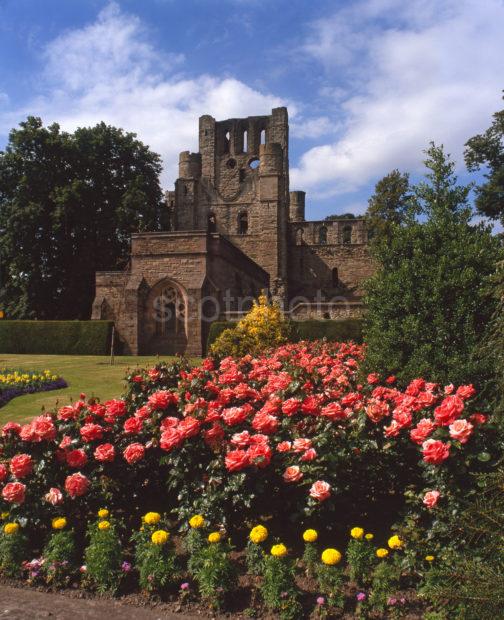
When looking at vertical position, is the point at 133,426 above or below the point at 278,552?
above

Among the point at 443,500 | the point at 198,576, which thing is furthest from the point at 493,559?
the point at 198,576

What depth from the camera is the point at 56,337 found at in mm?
25766

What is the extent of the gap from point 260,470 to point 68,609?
1618 mm

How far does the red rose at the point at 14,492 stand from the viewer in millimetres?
4332

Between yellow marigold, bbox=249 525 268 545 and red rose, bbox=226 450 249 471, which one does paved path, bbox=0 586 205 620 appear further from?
red rose, bbox=226 450 249 471

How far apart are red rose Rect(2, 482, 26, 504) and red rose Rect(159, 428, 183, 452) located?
1130 millimetres

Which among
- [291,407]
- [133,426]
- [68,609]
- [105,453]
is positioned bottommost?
[68,609]

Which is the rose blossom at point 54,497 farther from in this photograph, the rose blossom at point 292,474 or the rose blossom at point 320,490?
the rose blossom at point 320,490

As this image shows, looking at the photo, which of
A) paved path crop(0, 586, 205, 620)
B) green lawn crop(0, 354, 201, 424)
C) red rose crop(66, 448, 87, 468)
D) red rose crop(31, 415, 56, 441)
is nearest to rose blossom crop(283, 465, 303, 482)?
paved path crop(0, 586, 205, 620)

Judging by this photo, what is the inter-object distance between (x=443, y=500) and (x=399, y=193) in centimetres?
3568

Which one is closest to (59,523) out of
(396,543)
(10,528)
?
(10,528)

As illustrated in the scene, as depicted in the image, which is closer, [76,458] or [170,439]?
[170,439]

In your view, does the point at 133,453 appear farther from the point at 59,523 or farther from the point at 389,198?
the point at 389,198

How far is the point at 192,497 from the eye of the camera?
4566 millimetres
